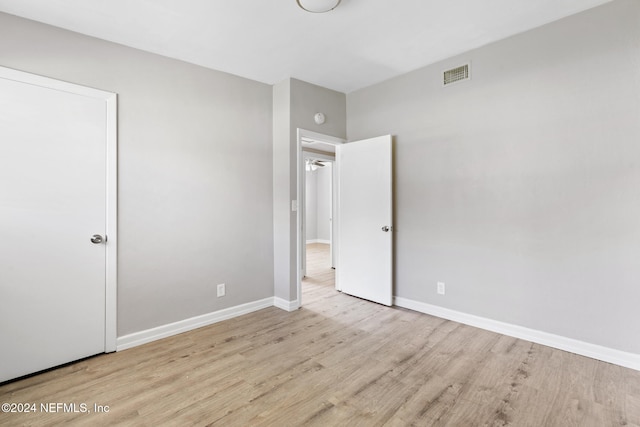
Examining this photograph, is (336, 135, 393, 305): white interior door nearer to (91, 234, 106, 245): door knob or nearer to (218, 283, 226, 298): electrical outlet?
(218, 283, 226, 298): electrical outlet

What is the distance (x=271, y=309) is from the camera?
3568mm

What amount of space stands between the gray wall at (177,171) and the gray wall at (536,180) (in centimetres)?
177

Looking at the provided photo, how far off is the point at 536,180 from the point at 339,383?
233 centimetres

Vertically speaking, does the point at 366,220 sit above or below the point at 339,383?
above

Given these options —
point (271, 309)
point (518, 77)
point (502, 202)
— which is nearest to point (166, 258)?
point (271, 309)

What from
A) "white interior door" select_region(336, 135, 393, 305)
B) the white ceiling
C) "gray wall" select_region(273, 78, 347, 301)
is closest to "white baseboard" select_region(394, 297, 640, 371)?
"white interior door" select_region(336, 135, 393, 305)

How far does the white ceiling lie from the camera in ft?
7.32

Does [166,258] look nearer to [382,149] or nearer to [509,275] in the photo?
[382,149]

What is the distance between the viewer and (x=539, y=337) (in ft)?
8.64

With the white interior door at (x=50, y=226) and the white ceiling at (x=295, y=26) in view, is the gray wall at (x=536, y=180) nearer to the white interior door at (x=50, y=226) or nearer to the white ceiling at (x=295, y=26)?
the white ceiling at (x=295, y=26)

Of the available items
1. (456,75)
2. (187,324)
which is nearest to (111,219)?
(187,324)

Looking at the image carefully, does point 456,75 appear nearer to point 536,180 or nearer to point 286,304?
point 536,180

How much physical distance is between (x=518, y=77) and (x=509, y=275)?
1.78 meters

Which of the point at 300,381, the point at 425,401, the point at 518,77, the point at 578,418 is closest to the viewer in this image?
the point at 578,418
